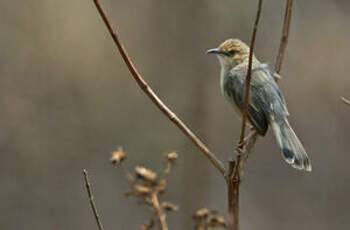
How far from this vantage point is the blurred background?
9.70m

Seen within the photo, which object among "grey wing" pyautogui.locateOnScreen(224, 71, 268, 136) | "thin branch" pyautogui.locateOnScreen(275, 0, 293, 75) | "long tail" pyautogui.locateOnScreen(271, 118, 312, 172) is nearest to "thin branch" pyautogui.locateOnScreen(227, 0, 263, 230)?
"thin branch" pyautogui.locateOnScreen(275, 0, 293, 75)

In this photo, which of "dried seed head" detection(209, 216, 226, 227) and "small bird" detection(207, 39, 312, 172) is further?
"small bird" detection(207, 39, 312, 172)

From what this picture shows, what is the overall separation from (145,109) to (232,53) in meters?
5.65

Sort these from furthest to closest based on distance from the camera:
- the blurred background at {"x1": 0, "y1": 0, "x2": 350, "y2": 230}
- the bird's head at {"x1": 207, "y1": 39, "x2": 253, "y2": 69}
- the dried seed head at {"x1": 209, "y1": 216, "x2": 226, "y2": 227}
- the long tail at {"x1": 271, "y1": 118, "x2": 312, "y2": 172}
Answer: the blurred background at {"x1": 0, "y1": 0, "x2": 350, "y2": 230} → the bird's head at {"x1": 207, "y1": 39, "x2": 253, "y2": 69} → the long tail at {"x1": 271, "y1": 118, "x2": 312, "y2": 172} → the dried seed head at {"x1": 209, "y1": 216, "x2": 226, "y2": 227}

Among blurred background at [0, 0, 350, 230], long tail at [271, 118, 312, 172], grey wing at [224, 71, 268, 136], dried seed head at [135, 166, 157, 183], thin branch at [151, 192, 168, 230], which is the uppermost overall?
blurred background at [0, 0, 350, 230]

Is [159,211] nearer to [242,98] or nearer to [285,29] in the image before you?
[285,29]

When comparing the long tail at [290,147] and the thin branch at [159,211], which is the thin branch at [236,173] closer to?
the thin branch at [159,211]

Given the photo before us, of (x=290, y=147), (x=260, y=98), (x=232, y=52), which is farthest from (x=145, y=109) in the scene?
(x=290, y=147)

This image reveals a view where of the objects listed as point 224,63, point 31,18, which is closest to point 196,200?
point 224,63

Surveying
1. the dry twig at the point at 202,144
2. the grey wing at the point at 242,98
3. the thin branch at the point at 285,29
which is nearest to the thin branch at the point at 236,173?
the dry twig at the point at 202,144

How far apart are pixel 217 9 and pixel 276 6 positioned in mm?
1510

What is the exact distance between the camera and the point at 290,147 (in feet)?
14.7

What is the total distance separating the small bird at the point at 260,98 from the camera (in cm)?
461

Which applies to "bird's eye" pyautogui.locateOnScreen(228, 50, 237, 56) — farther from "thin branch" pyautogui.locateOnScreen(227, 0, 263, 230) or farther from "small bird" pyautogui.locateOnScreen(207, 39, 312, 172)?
"thin branch" pyautogui.locateOnScreen(227, 0, 263, 230)
